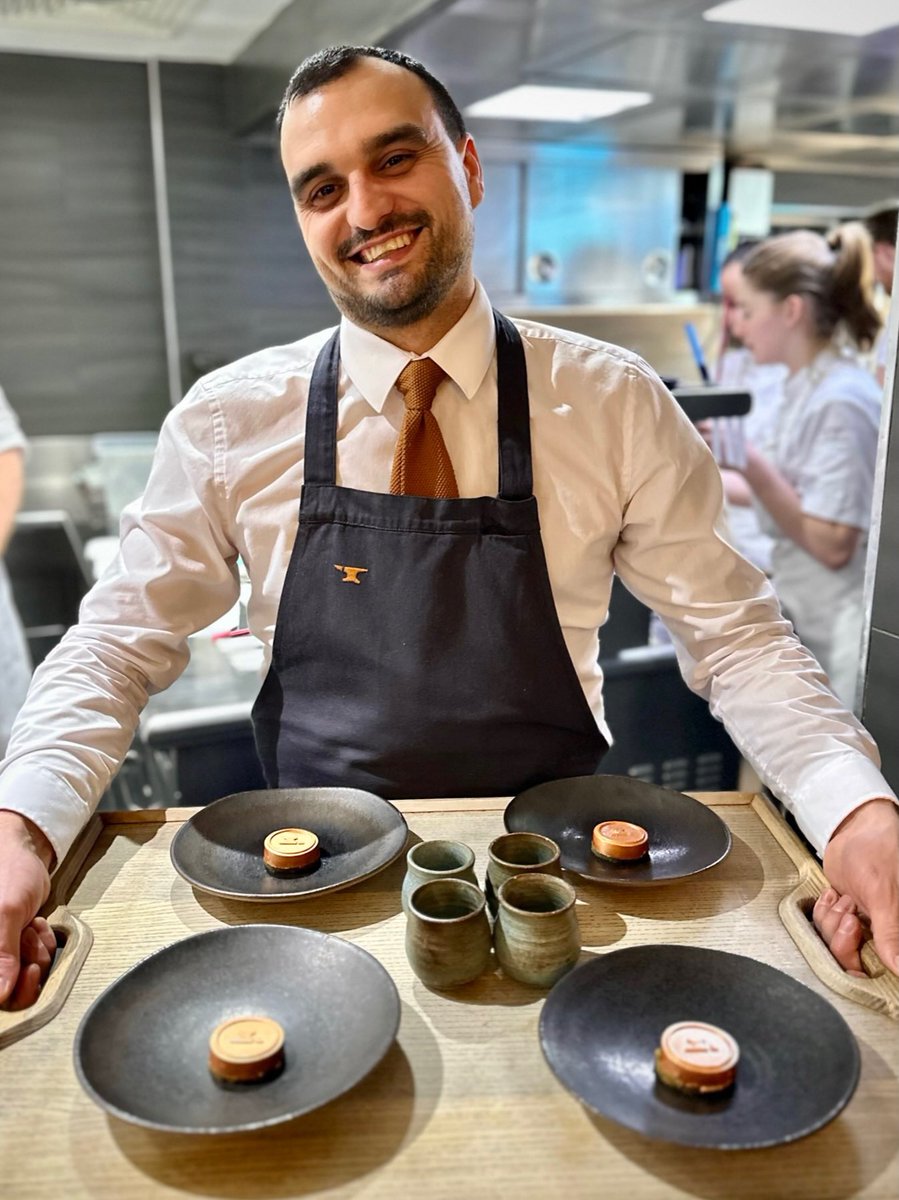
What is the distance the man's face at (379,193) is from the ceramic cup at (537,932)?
32.8 inches

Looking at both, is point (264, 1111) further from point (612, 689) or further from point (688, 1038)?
point (612, 689)

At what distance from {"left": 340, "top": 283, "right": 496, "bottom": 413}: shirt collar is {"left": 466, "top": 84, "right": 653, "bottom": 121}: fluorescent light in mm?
2035

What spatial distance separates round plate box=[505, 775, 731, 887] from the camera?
1154mm

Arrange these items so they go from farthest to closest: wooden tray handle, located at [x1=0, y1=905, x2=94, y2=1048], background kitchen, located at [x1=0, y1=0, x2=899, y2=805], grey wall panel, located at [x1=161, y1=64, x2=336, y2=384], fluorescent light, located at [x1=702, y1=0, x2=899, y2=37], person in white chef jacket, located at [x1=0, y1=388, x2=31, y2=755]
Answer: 1. grey wall panel, located at [x1=161, y1=64, x2=336, y2=384]
2. person in white chef jacket, located at [x1=0, y1=388, x2=31, y2=755]
3. background kitchen, located at [x1=0, y1=0, x2=899, y2=805]
4. fluorescent light, located at [x1=702, y1=0, x2=899, y2=37]
5. wooden tray handle, located at [x1=0, y1=905, x2=94, y2=1048]

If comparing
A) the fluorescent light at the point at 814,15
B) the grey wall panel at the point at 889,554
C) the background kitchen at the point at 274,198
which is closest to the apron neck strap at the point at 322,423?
the grey wall panel at the point at 889,554

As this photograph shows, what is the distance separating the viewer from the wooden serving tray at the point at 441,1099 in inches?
31.0

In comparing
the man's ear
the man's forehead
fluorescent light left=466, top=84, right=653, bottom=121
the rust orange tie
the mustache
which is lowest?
the rust orange tie

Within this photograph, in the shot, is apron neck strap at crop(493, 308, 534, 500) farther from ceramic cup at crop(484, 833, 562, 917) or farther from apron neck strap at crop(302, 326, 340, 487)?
ceramic cup at crop(484, 833, 562, 917)

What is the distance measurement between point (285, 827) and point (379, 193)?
85cm

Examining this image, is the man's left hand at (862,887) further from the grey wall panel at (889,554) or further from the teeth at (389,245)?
the teeth at (389,245)

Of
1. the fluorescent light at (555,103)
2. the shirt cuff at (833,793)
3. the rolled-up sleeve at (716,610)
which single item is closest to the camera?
the shirt cuff at (833,793)

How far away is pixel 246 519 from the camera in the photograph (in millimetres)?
1498

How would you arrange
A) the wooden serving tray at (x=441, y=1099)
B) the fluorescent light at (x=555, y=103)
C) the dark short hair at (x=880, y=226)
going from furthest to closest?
the fluorescent light at (x=555, y=103) < the dark short hair at (x=880, y=226) < the wooden serving tray at (x=441, y=1099)

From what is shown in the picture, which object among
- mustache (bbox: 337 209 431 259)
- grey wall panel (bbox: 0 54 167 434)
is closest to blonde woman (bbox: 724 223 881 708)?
mustache (bbox: 337 209 431 259)
